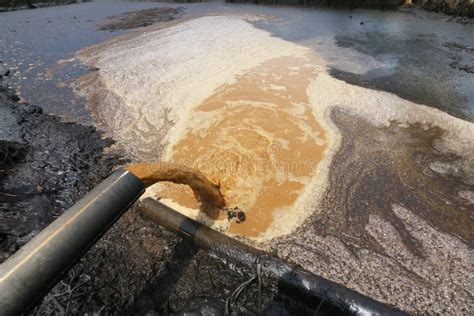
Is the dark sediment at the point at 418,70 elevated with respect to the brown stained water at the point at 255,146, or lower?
elevated

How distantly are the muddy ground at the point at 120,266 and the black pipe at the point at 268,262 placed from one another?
0.23 ft

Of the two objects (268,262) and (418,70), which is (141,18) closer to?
(418,70)

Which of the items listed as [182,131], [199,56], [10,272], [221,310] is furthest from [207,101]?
[10,272]

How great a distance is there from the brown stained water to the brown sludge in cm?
14

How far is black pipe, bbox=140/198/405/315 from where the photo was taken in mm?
1983

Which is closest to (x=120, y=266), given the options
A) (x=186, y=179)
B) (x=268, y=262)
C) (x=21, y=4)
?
(x=186, y=179)

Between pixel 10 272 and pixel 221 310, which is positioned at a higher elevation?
pixel 10 272

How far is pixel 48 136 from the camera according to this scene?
14.0ft

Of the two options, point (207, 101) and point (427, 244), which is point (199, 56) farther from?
point (427, 244)

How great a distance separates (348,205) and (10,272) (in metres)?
2.74

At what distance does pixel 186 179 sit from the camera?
2611mm


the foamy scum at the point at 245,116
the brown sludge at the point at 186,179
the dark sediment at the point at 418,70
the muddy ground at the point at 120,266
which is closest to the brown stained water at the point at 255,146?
the foamy scum at the point at 245,116

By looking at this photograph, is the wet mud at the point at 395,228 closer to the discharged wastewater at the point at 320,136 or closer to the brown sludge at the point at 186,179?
the discharged wastewater at the point at 320,136

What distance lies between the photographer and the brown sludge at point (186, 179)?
2211 mm
